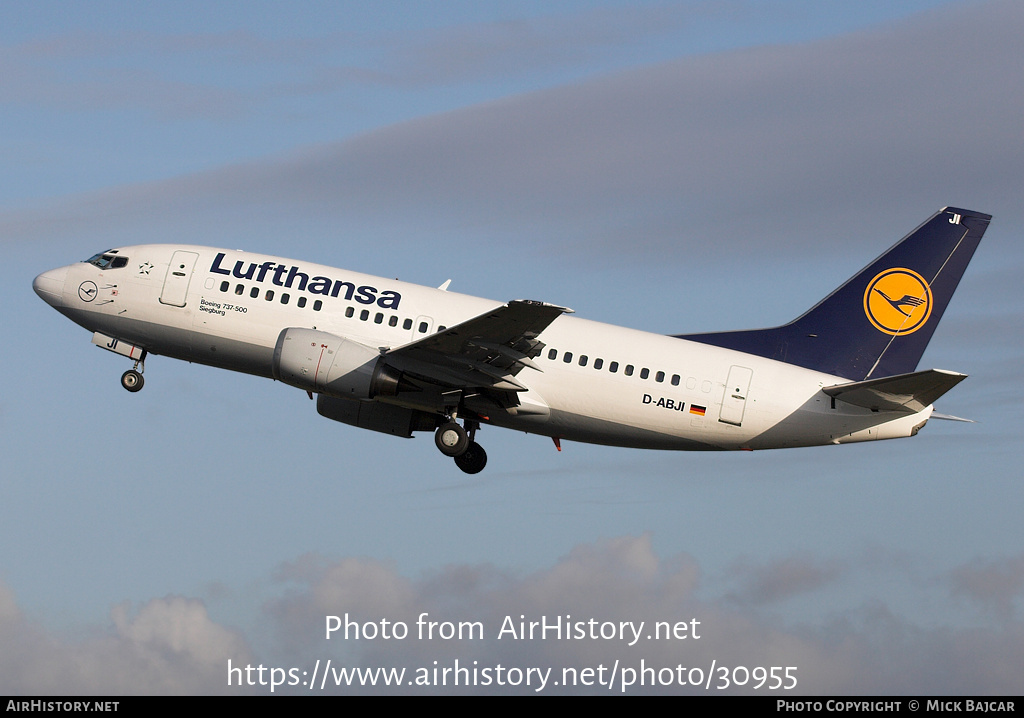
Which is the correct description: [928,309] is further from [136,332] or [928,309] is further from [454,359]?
[136,332]

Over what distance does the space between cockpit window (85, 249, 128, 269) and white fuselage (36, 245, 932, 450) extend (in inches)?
48.1

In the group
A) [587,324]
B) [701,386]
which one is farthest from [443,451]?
[701,386]

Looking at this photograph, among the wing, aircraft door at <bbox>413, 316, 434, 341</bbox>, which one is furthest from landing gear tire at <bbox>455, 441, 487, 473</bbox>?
aircraft door at <bbox>413, 316, 434, 341</bbox>

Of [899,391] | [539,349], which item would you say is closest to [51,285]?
[539,349]

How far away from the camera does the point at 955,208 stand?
35.6 meters

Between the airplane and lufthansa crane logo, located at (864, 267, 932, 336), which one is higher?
lufthansa crane logo, located at (864, 267, 932, 336)

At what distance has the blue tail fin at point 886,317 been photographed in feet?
114

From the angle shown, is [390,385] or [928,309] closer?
[390,385]

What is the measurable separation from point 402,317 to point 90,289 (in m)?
10.1

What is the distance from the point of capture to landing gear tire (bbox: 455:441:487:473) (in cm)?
3684

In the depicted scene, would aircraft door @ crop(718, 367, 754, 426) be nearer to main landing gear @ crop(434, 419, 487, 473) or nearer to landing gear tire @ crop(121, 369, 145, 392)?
main landing gear @ crop(434, 419, 487, 473)

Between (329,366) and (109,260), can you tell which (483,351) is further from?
(109,260)

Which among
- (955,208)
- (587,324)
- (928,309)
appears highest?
(955,208)

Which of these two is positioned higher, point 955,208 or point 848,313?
point 955,208
